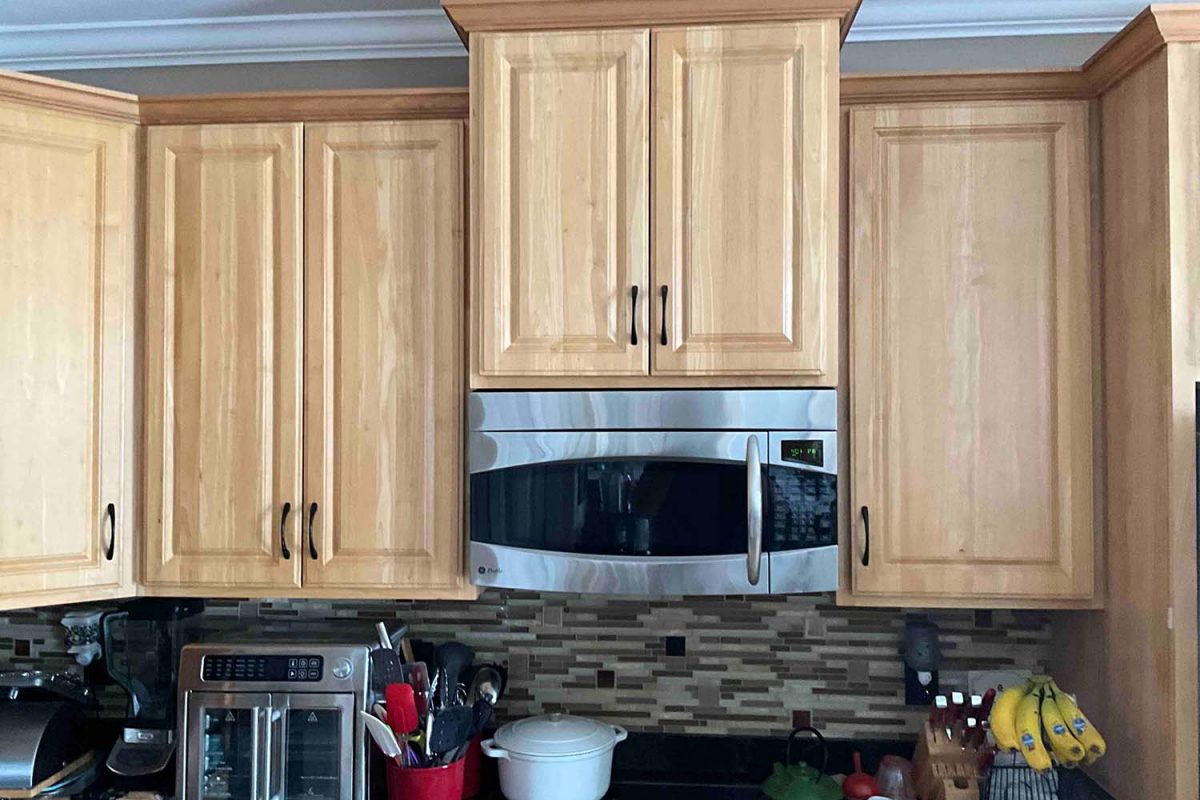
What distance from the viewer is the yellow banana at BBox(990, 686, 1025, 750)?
5.65 ft

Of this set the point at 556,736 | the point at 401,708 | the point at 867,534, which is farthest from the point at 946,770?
the point at 401,708

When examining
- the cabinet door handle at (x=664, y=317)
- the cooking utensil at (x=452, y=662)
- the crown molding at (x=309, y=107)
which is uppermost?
the crown molding at (x=309, y=107)

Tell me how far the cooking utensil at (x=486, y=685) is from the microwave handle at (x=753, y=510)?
66cm

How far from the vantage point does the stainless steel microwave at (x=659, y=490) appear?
5.82 feet

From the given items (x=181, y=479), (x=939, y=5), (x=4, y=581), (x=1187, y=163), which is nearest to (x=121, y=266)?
(x=181, y=479)

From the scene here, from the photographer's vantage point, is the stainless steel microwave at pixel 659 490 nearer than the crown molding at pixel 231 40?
Yes

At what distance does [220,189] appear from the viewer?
77.1 inches

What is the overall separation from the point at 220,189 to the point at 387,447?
641mm

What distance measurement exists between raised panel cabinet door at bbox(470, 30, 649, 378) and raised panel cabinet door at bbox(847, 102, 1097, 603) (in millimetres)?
456

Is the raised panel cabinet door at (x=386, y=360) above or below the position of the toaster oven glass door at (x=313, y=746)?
above

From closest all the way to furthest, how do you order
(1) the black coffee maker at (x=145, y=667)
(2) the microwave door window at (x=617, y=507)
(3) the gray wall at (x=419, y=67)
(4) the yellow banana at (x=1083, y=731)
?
(4) the yellow banana at (x=1083, y=731), (2) the microwave door window at (x=617, y=507), (1) the black coffee maker at (x=145, y=667), (3) the gray wall at (x=419, y=67)

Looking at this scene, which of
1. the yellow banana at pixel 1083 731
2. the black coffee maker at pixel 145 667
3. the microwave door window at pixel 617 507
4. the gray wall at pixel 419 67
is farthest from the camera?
the gray wall at pixel 419 67

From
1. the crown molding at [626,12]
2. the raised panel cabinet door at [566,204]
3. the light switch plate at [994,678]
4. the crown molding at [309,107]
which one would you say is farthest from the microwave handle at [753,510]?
the crown molding at [309,107]

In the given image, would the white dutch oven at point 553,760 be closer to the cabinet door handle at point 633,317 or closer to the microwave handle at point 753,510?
the microwave handle at point 753,510
